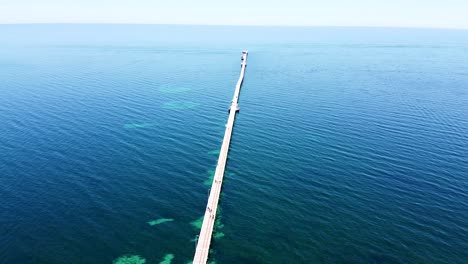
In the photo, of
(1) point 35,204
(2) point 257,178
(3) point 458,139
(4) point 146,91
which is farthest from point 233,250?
(4) point 146,91

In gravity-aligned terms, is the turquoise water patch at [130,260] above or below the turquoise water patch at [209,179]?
below

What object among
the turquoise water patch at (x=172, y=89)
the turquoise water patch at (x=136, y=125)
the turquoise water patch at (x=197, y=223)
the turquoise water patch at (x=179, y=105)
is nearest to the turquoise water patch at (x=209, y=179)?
the turquoise water patch at (x=197, y=223)

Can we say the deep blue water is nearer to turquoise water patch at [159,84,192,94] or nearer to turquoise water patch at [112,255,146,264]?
turquoise water patch at [112,255,146,264]

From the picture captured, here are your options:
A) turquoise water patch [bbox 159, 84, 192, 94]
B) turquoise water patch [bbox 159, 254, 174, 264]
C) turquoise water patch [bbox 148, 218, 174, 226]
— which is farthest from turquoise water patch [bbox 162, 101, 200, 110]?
turquoise water patch [bbox 159, 254, 174, 264]

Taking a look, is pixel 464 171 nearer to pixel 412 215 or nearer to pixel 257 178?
pixel 412 215

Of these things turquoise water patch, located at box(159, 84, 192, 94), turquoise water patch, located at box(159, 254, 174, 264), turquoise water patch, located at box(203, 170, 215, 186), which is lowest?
turquoise water patch, located at box(159, 254, 174, 264)

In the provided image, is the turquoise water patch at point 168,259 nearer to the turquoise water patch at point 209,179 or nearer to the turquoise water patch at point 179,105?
the turquoise water patch at point 209,179

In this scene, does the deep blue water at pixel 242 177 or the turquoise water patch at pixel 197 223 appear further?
the turquoise water patch at pixel 197 223
